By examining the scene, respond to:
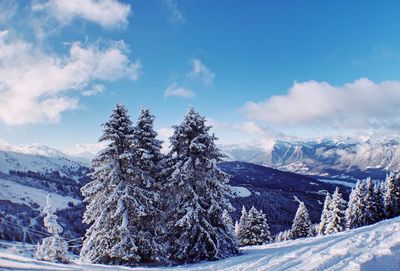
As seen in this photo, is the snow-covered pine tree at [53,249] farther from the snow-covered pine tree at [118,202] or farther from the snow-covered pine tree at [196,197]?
the snow-covered pine tree at [196,197]

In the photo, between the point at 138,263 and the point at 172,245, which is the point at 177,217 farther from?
the point at 138,263

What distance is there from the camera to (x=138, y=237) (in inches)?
728

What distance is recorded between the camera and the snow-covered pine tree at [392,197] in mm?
46969

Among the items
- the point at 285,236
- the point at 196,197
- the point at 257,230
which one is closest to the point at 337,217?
the point at 257,230

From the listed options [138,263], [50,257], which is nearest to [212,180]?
[138,263]

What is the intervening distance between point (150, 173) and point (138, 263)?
6069mm

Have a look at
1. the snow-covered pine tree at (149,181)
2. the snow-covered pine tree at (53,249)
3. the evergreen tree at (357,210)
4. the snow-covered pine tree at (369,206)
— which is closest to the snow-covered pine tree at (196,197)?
the snow-covered pine tree at (149,181)

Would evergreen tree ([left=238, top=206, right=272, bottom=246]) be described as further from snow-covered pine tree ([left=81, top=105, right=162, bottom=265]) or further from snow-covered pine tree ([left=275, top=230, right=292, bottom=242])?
snow-covered pine tree ([left=81, top=105, right=162, bottom=265])

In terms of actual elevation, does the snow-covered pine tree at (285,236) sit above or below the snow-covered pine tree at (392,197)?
below

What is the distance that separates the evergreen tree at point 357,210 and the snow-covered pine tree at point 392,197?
510cm

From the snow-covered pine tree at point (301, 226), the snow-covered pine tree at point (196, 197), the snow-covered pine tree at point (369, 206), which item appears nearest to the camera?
the snow-covered pine tree at point (196, 197)

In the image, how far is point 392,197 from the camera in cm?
4778

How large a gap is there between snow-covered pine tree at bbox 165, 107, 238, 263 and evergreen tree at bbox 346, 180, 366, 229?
107 feet

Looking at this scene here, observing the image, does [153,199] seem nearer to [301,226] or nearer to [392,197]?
[301,226]
